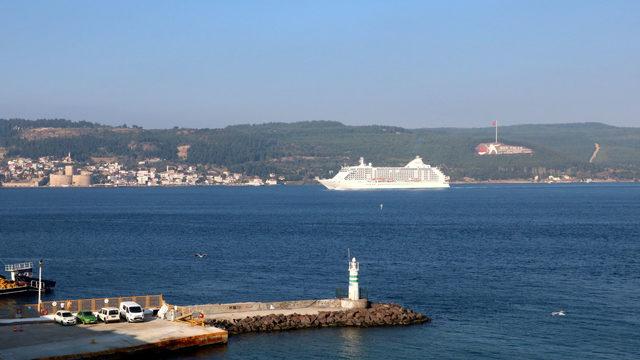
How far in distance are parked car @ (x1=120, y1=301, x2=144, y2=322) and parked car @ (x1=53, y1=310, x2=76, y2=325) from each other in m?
1.81

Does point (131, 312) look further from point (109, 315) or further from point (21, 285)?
point (21, 285)

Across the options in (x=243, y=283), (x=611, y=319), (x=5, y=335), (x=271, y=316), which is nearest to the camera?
(x=5, y=335)

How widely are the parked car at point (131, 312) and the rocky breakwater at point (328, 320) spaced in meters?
2.56

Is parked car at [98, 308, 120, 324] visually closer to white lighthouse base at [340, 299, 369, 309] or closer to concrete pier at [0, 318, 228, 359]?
concrete pier at [0, 318, 228, 359]

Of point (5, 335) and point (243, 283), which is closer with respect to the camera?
point (5, 335)

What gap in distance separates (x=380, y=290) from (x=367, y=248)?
76.7 feet

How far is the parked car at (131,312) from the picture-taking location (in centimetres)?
3516

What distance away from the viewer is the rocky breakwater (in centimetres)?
3672

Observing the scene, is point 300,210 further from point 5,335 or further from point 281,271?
point 5,335

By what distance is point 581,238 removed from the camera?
8119 cm

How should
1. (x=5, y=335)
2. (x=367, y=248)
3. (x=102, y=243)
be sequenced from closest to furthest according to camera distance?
(x=5, y=335), (x=367, y=248), (x=102, y=243)

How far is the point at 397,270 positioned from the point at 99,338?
2829 cm

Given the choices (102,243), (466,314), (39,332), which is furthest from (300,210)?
(39,332)

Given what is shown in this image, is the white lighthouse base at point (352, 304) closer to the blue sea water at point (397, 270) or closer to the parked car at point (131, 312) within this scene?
the blue sea water at point (397, 270)
